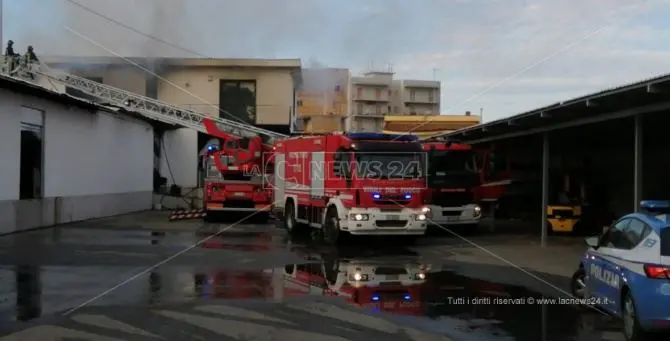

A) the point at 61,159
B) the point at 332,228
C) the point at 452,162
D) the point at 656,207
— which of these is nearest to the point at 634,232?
the point at 656,207

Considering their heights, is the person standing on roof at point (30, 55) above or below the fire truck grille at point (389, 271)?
above

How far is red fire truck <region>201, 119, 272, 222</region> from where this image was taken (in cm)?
2670

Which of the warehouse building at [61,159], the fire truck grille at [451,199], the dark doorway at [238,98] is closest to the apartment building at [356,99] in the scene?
the dark doorway at [238,98]

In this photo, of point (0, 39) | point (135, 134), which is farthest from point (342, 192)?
point (0, 39)

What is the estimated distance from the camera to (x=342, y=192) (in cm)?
1795

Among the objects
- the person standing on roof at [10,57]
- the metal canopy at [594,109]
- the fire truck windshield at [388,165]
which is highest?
the person standing on roof at [10,57]

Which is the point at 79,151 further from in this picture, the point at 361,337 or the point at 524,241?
the point at 361,337

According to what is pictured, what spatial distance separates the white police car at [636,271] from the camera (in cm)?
734

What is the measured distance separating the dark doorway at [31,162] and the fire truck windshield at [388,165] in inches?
414

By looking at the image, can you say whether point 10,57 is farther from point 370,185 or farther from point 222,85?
point 370,185

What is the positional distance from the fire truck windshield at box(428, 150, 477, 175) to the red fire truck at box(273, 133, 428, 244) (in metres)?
3.09

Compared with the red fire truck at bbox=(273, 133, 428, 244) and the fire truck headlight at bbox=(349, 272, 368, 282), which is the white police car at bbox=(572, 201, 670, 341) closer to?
the fire truck headlight at bbox=(349, 272, 368, 282)

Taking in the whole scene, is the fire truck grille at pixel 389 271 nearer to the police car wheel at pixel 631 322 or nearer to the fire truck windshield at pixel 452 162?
the police car wheel at pixel 631 322

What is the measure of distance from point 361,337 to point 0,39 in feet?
87.6
